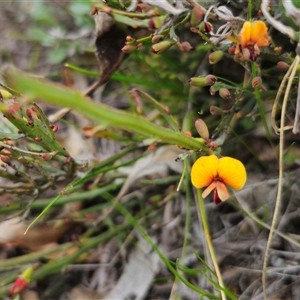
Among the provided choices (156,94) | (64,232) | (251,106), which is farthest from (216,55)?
(64,232)

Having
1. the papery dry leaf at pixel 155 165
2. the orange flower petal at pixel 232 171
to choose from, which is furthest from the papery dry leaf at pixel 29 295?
the orange flower petal at pixel 232 171

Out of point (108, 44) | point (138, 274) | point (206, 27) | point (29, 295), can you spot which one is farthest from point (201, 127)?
point (29, 295)

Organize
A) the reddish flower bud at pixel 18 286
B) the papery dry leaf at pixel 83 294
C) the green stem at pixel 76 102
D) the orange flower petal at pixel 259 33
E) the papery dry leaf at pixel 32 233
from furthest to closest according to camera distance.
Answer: the papery dry leaf at pixel 32 233 → the papery dry leaf at pixel 83 294 → the reddish flower bud at pixel 18 286 → the orange flower petal at pixel 259 33 → the green stem at pixel 76 102

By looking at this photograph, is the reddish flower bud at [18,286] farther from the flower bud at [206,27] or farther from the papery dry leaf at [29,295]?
the flower bud at [206,27]

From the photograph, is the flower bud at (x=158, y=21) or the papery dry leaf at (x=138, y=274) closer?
the flower bud at (x=158, y=21)

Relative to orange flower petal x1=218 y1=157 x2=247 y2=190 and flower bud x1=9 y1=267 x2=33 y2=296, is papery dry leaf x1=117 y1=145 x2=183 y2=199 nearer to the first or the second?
flower bud x1=9 y1=267 x2=33 y2=296

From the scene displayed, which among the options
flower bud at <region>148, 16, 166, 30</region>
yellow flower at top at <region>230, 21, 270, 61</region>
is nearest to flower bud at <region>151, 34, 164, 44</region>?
flower bud at <region>148, 16, 166, 30</region>

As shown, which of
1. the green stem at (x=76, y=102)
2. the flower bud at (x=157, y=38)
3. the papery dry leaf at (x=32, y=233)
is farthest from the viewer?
the papery dry leaf at (x=32, y=233)
